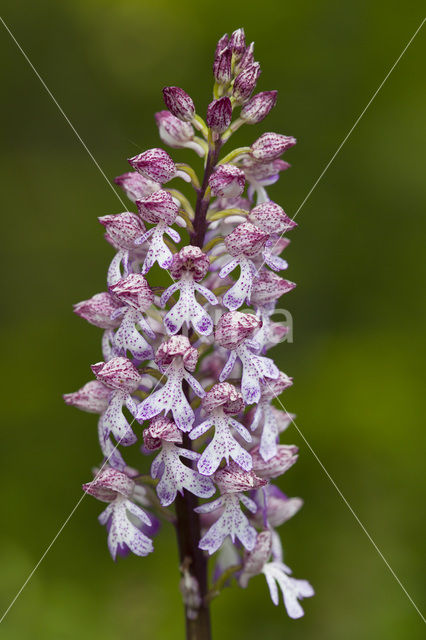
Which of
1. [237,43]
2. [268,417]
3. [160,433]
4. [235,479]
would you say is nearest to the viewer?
[160,433]

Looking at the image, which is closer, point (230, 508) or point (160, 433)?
point (160, 433)

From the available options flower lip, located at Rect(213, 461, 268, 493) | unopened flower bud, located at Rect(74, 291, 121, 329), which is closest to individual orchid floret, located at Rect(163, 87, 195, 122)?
unopened flower bud, located at Rect(74, 291, 121, 329)

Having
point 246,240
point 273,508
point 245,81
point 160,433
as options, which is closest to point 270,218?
point 246,240

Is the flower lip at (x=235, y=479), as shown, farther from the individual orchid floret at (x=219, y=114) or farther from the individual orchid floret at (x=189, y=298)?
the individual orchid floret at (x=219, y=114)

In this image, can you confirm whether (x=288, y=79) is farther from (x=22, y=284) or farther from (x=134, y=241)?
(x=134, y=241)

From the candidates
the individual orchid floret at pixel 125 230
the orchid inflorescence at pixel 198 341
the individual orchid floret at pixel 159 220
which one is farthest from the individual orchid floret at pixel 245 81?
the individual orchid floret at pixel 125 230

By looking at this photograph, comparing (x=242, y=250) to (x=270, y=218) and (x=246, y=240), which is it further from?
(x=270, y=218)

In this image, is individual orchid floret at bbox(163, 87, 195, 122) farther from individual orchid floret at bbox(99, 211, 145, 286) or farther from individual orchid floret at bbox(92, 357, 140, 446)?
individual orchid floret at bbox(92, 357, 140, 446)
